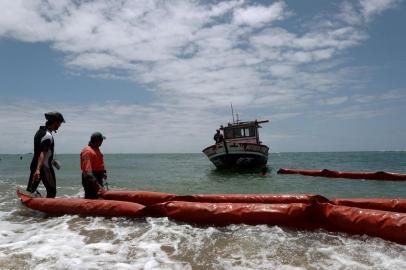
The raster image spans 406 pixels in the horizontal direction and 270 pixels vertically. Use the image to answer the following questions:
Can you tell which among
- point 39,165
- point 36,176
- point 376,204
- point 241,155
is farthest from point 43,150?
→ point 241,155

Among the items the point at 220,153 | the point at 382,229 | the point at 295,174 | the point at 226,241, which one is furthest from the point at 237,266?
the point at 220,153

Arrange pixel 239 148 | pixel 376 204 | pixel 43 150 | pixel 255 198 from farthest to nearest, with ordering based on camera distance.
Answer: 1. pixel 239 148
2. pixel 255 198
3. pixel 43 150
4. pixel 376 204

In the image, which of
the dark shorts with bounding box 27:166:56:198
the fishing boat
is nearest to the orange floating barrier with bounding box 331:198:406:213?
the dark shorts with bounding box 27:166:56:198

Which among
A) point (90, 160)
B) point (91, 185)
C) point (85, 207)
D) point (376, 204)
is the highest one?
point (90, 160)

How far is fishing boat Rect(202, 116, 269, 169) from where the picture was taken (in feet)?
74.0

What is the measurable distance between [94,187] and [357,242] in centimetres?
471

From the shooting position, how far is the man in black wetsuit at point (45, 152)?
6316 millimetres

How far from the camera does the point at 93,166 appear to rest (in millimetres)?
6668

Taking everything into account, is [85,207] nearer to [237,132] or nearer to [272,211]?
[272,211]

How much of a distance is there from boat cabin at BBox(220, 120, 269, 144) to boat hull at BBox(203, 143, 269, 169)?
3.97ft

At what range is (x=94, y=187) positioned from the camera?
6730 mm

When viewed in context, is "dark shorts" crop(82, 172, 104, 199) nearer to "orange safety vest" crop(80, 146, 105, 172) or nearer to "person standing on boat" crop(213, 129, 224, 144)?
"orange safety vest" crop(80, 146, 105, 172)

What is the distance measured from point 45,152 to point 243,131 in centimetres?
1888

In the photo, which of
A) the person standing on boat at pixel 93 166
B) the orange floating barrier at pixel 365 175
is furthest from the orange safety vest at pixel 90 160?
the orange floating barrier at pixel 365 175
